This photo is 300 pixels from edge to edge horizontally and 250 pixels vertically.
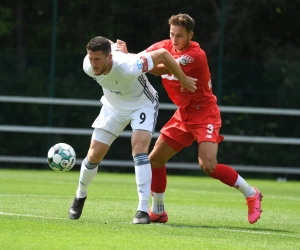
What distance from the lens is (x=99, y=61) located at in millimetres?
7914

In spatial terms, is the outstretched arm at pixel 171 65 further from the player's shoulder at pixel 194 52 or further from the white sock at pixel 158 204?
the white sock at pixel 158 204

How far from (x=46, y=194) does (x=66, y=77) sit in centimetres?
665

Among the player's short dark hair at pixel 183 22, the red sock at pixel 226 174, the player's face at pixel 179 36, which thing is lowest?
the red sock at pixel 226 174

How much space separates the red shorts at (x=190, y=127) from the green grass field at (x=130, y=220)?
33.1 inches

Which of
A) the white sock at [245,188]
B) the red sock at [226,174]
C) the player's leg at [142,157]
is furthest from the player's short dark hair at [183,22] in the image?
the white sock at [245,188]

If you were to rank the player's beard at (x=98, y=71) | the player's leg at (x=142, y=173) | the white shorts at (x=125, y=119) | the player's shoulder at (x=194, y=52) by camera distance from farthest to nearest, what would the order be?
1. the player's shoulder at (x=194, y=52)
2. the white shorts at (x=125, y=119)
3. the player's leg at (x=142, y=173)
4. the player's beard at (x=98, y=71)

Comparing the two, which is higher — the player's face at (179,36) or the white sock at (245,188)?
the player's face at (179,36)

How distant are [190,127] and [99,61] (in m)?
1.63

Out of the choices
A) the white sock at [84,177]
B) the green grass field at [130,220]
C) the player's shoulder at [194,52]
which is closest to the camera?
the green grass field at [130,220]

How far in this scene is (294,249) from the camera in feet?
22.1

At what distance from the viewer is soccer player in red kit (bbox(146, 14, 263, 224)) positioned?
884 cm

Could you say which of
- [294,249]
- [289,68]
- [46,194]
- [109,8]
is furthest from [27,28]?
[294,249]

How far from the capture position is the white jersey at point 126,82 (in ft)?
26.3

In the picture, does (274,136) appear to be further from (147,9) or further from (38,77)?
(38,77)
